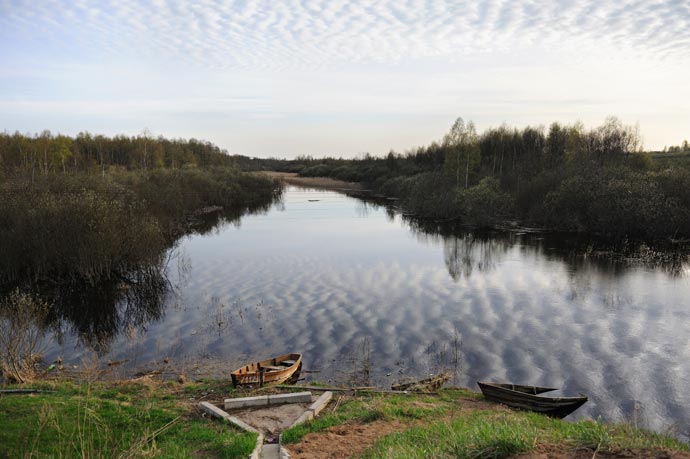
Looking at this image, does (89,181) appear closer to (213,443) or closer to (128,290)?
(128,290)

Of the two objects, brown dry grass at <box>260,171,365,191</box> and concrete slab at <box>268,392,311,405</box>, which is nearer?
concrete slab at <box>268,392,311,405</box>

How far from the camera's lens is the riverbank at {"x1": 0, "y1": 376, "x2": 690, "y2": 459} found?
7.35 meters

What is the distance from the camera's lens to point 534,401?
13.1 meters

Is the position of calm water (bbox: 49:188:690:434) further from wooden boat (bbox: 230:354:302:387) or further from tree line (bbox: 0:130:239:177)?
tree line (bbox: 0:130:239:177)

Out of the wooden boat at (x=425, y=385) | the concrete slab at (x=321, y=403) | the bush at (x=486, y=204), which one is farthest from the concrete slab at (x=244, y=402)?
the bush at (x=486, y=204)

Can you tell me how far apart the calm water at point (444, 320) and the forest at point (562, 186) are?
9.56m

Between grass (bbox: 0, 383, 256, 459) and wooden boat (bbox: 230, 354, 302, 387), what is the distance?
4.45 ft

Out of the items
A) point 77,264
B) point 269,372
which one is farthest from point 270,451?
point 77,264

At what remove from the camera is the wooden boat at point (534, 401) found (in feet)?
42.2

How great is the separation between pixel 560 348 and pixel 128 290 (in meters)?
21.9

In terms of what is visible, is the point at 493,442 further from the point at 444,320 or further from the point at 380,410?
the point at 444,320

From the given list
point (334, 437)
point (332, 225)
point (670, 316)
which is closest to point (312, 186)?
point (332, 225)

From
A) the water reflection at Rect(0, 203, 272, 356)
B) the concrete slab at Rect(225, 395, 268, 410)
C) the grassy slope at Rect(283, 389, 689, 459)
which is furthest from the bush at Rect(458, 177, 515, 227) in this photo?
the concrete slab at Rect(225, 395, 268, 410)

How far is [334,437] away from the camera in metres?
10.3
